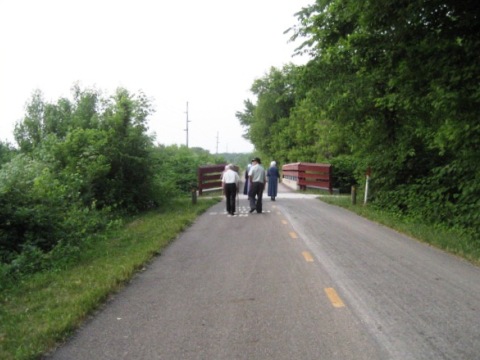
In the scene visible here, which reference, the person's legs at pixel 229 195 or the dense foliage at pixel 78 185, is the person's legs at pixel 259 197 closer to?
the person's legs at pixel 229 195

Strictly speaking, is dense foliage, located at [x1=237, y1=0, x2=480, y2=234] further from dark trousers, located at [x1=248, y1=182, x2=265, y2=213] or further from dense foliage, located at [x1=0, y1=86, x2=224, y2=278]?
dense foliage, located at [x1=0, y1=86, x2=224, y2=278]

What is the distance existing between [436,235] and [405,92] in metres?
3.36

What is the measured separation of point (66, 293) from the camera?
6.39 meters

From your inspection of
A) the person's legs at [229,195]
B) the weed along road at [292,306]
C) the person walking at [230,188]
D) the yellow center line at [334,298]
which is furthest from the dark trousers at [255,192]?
the yellow center line at [334,298]

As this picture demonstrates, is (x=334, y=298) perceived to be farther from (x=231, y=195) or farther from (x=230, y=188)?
(x=230, y=188)

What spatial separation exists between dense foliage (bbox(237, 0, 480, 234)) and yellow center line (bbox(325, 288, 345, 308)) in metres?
5.49

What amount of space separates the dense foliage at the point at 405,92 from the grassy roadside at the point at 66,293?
6.56 metres

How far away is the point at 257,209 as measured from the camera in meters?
16.0

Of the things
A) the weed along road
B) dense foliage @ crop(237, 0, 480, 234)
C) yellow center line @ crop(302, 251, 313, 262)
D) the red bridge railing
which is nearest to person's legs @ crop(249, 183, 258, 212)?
dense foliage @ crop(237, 0, 480, 234)

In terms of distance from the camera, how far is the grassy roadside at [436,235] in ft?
29.4

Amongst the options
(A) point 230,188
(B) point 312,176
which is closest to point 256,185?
(A) point 230,188

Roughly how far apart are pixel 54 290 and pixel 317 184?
21385 mm

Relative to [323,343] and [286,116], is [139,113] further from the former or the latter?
[286,116]

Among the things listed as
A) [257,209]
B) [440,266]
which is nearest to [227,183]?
[257,209]
